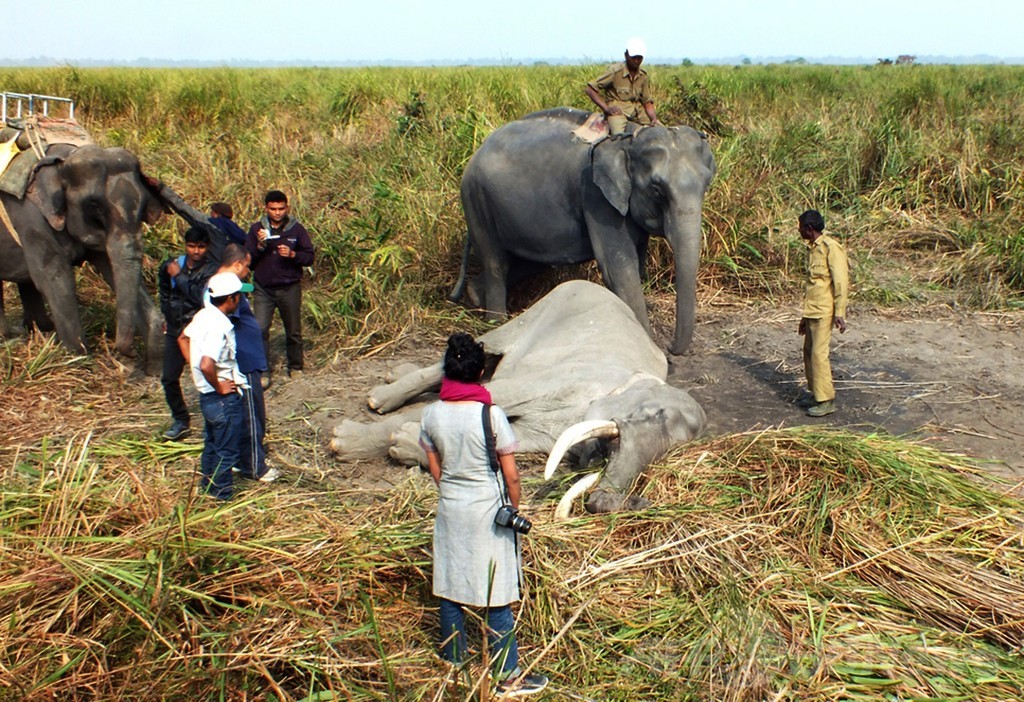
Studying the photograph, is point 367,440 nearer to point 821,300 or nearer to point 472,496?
point 472,496

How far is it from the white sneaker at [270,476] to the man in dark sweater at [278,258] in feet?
5.26

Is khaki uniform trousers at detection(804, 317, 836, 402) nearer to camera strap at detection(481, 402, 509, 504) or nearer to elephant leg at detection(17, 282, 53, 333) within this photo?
camera strap at detection(481, 402, 509, 504)

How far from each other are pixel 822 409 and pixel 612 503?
7.25 ft

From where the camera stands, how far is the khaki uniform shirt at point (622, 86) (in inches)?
306

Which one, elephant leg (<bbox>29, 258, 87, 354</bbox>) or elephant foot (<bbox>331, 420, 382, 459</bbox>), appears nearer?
elephant foot (<bbox>331, 420, 382, 459</bbox>)

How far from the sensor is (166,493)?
3744 millimetres

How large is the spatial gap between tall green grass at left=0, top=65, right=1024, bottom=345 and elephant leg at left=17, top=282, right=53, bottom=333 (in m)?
1.55

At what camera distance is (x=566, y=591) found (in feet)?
12.0

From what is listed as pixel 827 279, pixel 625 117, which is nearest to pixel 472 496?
pixel 827 279

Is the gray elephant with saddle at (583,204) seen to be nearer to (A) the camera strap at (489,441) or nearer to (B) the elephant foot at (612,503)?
(B) the elephant foot at (612,503)

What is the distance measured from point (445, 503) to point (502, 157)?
15.1 ft

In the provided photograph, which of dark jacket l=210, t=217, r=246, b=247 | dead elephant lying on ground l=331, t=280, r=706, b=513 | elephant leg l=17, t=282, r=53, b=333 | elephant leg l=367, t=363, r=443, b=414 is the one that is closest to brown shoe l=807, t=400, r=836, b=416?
dead elephant lying on ground l=331, t=280, r=706, b=513

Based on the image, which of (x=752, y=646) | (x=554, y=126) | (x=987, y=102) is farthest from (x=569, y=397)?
(x=987, y=102)

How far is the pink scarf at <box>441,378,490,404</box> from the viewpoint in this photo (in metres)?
3.21
